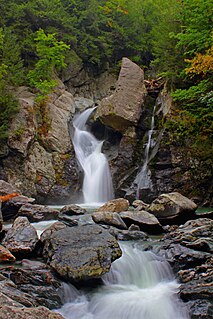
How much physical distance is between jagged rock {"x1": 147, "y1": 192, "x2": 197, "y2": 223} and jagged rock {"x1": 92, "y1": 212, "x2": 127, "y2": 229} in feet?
6.11

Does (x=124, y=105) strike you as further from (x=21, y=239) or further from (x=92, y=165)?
(x=21, y=239)

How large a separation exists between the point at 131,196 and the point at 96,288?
993 cm

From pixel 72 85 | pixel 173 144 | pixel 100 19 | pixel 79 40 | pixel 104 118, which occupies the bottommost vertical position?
pixel 173 144

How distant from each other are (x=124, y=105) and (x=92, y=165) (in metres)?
4.04

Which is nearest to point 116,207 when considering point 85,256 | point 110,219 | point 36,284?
point 110,219

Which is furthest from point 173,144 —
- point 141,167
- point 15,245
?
point 15,245

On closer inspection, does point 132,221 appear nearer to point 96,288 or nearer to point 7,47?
point 96,288

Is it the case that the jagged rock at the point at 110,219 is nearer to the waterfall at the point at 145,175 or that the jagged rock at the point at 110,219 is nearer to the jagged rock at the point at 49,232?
the jagged rock at the point at 49,232

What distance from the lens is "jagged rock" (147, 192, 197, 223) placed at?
1013 cm

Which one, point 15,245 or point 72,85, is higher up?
point 72,85

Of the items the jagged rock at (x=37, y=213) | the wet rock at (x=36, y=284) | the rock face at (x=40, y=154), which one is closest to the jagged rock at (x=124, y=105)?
the rock face at (x=40, y=154)

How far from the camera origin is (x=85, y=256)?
568 centimetres

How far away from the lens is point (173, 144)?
15.6 meters

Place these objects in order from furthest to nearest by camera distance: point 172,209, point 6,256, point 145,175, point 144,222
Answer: point 145,175, point 172,209, point 144,222, point 6,256
